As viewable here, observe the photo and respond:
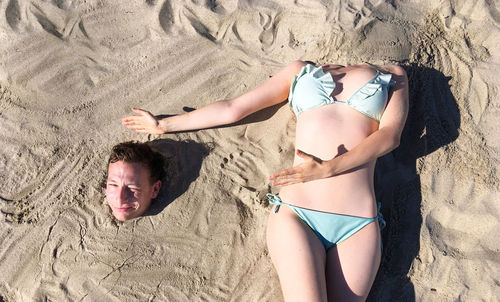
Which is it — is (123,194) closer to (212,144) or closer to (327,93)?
(212,144)

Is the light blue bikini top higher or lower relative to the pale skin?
higher

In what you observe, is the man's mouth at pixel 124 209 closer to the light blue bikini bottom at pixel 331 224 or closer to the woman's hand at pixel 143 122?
the woman's hand at pixel 143 122

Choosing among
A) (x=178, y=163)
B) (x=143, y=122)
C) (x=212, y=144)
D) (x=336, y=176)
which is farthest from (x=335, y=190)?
(x=143, y=122)

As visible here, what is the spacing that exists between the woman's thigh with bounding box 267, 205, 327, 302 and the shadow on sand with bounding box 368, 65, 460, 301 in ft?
3.07

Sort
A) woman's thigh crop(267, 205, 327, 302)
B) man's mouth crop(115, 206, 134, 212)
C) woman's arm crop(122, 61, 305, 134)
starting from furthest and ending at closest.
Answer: woman's arm crop(122, 61, 305, 134)
man's mouth crop(115, 206, 134, 212)
woman's thigh crop(267, 205, 327, 302)

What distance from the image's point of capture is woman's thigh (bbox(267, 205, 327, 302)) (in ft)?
9.12

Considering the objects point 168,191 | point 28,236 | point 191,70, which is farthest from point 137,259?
point 191,70

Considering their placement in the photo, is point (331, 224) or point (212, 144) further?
point (212, 144)

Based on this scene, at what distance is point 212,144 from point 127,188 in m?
0.94

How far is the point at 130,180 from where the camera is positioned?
318 centimetres

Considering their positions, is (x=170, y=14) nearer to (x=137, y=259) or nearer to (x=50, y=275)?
(x=137, y=259)

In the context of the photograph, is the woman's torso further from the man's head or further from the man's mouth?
the man's mouth

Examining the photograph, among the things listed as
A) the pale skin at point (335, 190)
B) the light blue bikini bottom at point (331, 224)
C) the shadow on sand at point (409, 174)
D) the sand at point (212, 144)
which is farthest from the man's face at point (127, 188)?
the shadow on sand at point (409, 174)

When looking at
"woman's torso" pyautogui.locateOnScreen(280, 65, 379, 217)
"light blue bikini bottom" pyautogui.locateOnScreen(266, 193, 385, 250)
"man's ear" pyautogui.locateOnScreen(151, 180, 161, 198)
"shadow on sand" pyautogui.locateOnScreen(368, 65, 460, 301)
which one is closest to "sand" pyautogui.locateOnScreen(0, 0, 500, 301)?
"shadow on sand" pyautogui.locateOnScreen(368, 65, 460, 301)
